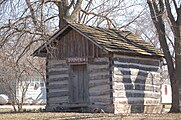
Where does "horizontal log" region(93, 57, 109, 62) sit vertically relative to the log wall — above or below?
above

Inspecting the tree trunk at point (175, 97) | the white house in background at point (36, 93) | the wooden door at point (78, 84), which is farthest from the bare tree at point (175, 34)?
the white house in background at point (36, 93)

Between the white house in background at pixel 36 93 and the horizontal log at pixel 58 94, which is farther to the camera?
the white house in background at pixel 36 93

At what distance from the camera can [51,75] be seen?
26906 mm

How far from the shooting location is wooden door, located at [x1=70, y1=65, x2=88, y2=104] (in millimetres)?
25375

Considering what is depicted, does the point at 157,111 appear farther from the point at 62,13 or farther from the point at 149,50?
the point at 62,13

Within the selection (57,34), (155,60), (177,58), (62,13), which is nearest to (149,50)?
(155,60)

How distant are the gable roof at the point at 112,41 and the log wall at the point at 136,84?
46 centimetres

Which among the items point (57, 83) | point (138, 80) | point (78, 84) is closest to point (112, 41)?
point (138, 80)

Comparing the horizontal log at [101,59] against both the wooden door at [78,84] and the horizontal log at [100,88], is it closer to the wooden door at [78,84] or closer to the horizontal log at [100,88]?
the wooden door at [78,84]

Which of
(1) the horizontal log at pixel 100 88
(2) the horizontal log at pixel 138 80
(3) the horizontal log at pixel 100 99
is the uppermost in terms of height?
(2) the horizontal log at pixel 138 80

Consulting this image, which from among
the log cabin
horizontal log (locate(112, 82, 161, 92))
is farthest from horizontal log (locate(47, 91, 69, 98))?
horizontal log (locate(112, 82, 161, 92))

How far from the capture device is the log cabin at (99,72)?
80.1 feet

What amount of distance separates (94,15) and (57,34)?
29.2 ft

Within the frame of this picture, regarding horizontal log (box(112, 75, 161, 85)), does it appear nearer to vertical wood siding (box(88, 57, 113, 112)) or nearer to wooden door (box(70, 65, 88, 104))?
vertical wood siding (box(88, 57, 113, 112))
